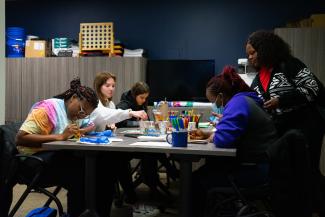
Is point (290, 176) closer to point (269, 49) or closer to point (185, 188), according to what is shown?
point (185, 188)

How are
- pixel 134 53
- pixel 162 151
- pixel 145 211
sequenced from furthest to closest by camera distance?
pixel 134 53 → pixel 145 211 → pixel 162 151

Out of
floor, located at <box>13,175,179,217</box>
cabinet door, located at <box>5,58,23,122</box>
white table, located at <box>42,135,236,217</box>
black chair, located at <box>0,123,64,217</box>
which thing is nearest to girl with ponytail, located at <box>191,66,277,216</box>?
white table, located at <box>42,135,236,217</box>

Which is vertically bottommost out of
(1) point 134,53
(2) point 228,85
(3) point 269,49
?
(2) point 228,85

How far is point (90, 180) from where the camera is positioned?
230 cm

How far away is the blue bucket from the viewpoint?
18.5 feet

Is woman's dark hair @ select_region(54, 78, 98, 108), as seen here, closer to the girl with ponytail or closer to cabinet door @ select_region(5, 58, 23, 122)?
the girl with ponytail

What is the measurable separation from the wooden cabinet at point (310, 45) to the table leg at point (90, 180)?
320cm

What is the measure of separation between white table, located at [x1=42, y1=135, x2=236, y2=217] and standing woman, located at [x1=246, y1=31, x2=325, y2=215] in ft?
1.96

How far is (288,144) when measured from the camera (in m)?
1.77

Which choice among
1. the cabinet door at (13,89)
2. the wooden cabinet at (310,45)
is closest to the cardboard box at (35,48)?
the cabinet door at (13,89)

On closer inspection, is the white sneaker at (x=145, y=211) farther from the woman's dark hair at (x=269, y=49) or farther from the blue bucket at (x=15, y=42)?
the blue bucket at (x=15, y=42)

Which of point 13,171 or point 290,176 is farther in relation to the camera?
point 13,171

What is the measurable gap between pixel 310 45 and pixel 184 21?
5.95ft

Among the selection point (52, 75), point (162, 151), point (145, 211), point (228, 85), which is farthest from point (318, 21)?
point (52, 75)
